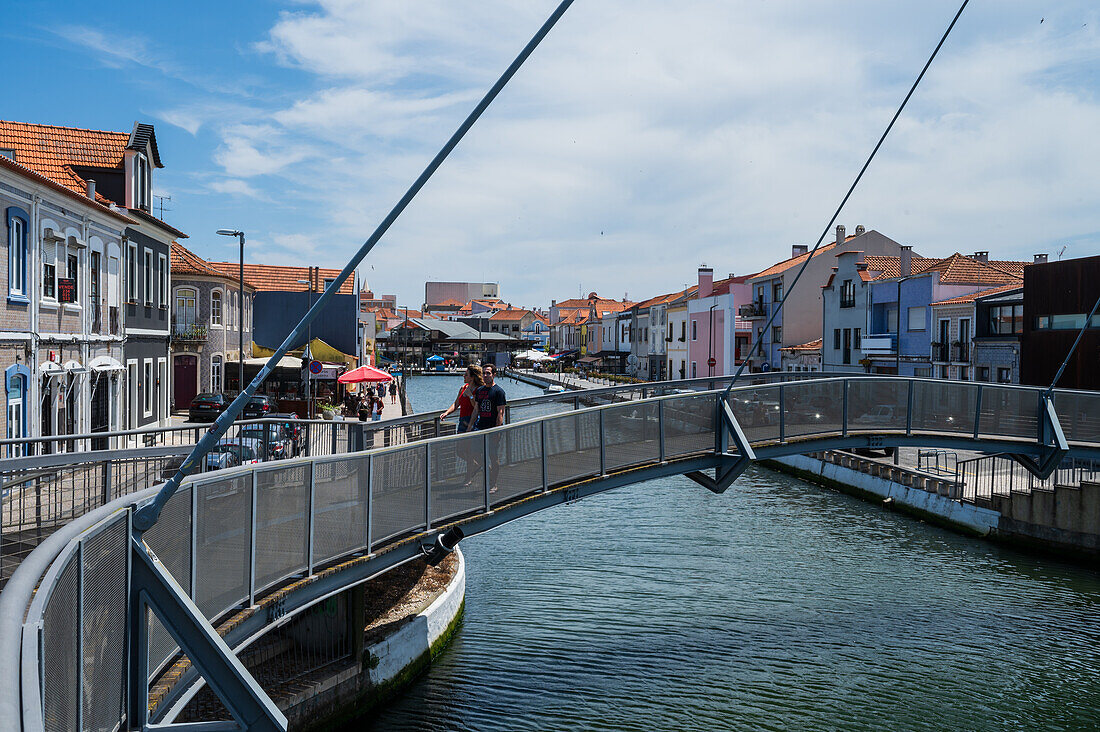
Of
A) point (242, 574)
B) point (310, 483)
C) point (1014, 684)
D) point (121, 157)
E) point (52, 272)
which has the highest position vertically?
point (121, 157)

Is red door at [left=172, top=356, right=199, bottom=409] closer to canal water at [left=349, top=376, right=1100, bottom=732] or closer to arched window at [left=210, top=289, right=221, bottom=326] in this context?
arched window at [left=210, top=289, right=221, bottom=326]

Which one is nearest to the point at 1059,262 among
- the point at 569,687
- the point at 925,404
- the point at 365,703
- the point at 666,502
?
the point at 666,502

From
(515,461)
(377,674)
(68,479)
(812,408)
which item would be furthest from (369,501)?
(812,408)

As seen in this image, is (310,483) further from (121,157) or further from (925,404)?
(121,157)

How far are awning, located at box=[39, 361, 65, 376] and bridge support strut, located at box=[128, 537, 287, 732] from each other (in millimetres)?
16722

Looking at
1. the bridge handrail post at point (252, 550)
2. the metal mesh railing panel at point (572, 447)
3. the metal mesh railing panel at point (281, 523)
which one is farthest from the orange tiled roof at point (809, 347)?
the bridge handrail post at point (252, 550)

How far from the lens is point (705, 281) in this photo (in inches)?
3125

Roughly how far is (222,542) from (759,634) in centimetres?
1267

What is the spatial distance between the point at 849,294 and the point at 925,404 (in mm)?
39968

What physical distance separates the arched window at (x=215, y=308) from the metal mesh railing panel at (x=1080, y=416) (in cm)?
3907

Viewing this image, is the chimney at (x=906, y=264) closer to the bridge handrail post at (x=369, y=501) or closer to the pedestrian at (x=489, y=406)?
the pedestrian at (x=489, y=406)

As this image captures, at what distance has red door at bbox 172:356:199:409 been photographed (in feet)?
139

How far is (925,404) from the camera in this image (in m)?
17.0

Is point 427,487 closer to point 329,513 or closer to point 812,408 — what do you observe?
point 329,513
